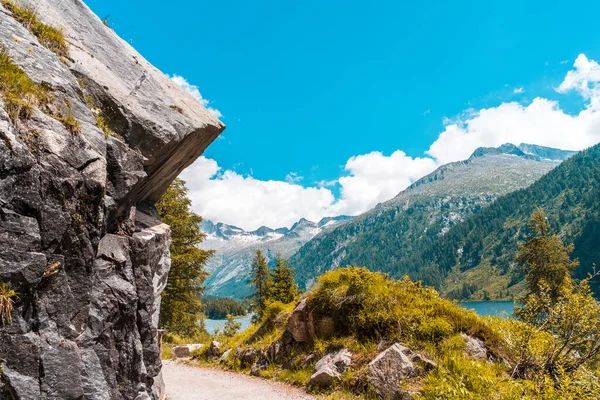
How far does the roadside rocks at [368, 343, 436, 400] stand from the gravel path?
8.38 feet

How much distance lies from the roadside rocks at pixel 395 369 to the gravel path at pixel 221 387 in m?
2.55

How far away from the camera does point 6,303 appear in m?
4.81

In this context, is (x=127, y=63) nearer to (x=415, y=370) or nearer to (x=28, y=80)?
(x=28, y=80)

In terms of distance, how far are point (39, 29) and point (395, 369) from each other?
13540 millimetres

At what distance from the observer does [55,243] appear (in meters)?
5.64

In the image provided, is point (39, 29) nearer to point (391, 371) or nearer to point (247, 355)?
point (391, 371)

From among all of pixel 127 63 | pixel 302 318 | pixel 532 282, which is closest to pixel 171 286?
pixel 302 318

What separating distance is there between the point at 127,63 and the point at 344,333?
12.4 metres

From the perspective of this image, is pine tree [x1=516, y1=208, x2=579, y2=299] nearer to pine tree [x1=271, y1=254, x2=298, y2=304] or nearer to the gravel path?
pine tree [x1=271, y1=254, x2=298, y2=304]

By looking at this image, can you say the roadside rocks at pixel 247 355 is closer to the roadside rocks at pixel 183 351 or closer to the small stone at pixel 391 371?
the roadside rocks at pixel 183 351

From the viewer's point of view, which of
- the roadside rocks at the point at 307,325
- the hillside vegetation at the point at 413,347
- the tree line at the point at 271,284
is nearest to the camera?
the hillside vegetation at the point at 413,347

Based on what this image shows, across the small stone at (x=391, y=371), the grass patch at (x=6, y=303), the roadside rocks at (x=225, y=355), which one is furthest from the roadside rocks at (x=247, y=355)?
the grass patch at (x=6, y=303)

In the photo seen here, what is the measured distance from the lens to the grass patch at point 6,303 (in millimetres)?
4777

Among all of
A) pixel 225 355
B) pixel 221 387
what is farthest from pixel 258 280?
pixel 221 387
